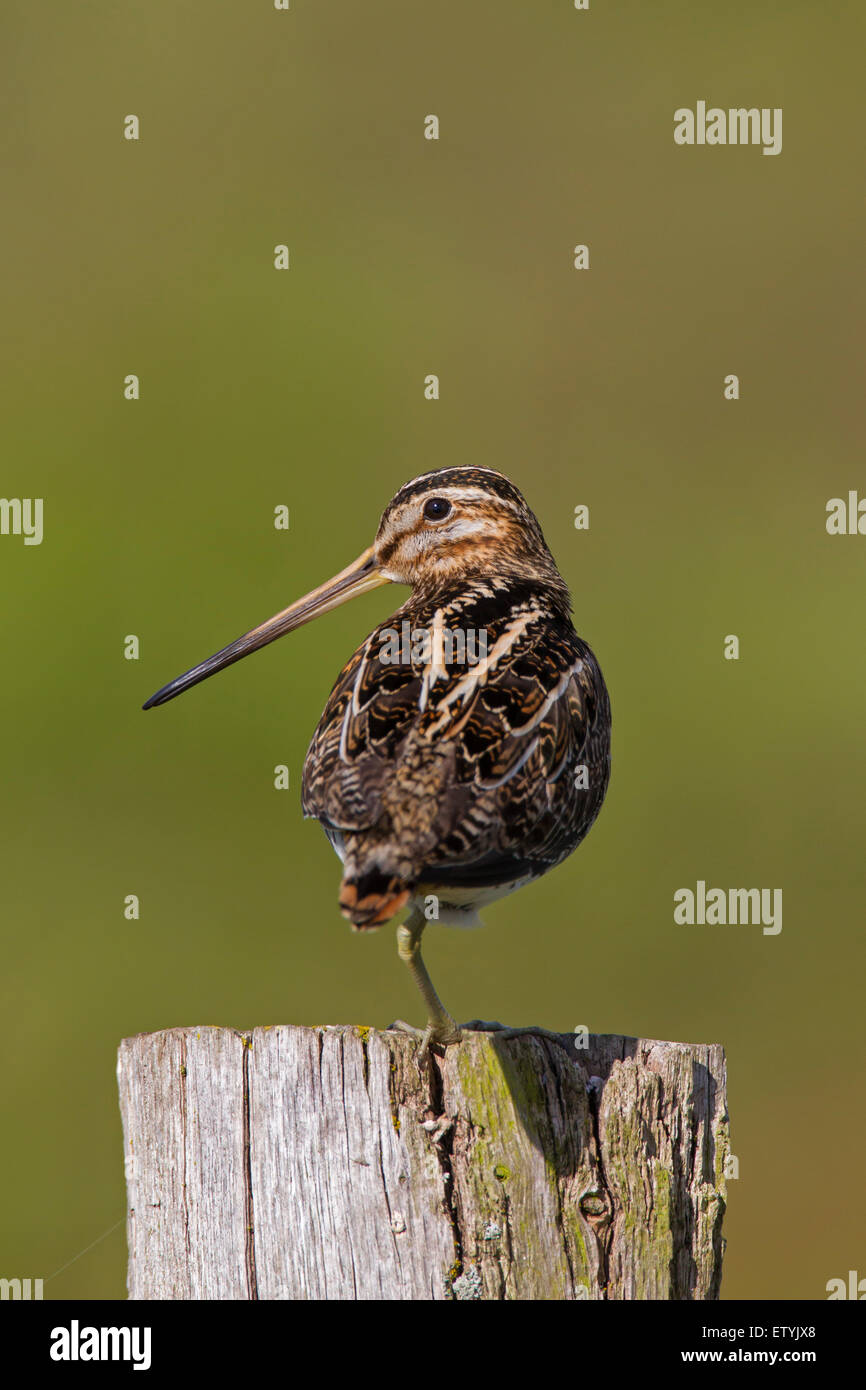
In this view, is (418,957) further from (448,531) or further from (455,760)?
(448,531)

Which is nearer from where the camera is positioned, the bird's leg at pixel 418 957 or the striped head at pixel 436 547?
the bird's leg at pixel 418 957

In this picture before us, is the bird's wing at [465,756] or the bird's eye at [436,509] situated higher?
the bird's eye at [436,509]

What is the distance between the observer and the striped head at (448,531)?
20.9 ft

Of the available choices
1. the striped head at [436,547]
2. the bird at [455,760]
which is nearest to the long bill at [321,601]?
the striped head at [436,547]

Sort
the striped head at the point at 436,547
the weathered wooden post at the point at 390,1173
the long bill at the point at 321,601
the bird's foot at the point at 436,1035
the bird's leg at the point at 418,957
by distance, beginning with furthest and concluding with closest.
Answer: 1. the long bill at the point at 321,601
2. the striped head at the point at 436,547
3. the bird's leg at the point at 418,957
4. the bird's foot at the point at 436,1035
5. the weathered wooden post at the point at 390,1173

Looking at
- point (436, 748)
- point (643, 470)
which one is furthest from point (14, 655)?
point (436, 748)

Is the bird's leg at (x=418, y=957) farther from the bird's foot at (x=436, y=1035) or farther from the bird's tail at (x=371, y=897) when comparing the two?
the bird's tail at (x=371, y=897)

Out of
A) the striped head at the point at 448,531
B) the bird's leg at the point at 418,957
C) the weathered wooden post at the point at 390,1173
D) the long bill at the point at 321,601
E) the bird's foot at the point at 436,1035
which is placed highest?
the striped head at the point at 448,531

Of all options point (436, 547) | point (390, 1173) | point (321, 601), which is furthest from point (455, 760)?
point (321, 601)

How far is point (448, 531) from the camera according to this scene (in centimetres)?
641

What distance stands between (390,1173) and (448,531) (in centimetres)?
264

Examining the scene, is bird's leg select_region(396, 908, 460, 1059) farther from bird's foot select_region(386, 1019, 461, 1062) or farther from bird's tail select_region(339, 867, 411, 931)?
bird's tail select_region(339, 867, 411, 931)

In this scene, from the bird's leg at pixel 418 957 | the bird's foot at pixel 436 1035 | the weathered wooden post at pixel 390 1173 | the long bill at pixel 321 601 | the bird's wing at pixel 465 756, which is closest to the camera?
the weathered wooden post at pixel 390 1173

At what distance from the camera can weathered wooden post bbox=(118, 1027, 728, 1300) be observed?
4.35 meters
